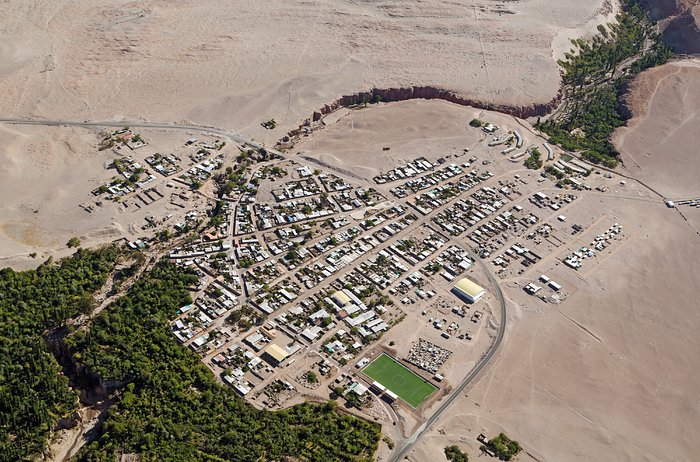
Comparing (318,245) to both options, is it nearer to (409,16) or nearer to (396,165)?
(396,165)

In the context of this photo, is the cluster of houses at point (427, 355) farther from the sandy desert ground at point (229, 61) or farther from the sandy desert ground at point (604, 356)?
the sandy desert ground at point (229, 61)

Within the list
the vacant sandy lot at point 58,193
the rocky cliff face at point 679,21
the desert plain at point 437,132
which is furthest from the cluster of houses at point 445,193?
the rocky cliff face at point 679,21

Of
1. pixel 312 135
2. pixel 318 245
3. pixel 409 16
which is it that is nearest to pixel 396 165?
pixel 312 135

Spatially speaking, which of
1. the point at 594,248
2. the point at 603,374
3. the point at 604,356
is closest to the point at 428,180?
the point at 594,248

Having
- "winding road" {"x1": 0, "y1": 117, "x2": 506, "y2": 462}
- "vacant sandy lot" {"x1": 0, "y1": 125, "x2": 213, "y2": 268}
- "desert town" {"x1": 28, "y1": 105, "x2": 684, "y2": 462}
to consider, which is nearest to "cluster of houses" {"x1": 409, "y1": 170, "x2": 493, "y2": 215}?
"desert town" {"x1": 28, "y1": 105, "x2": 684, "y2": 462}

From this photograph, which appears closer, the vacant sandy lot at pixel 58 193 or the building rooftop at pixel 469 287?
the building rooftop at pixel 469 287

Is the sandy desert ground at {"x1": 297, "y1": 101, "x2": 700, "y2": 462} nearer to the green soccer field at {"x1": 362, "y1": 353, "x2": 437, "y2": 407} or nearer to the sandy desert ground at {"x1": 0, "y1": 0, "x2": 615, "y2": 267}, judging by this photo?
the green soccer field at {"x1": 362, "y1": 353, "x2": 437, "y2": 407}

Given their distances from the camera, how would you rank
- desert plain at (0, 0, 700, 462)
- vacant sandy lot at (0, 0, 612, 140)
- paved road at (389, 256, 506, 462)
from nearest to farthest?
1. paved road at (389, 256, 506, 462)
2. desert plain at (0, 0, 700, 462)
3. vacant sandy lot at (0, 0, 612, 140)
